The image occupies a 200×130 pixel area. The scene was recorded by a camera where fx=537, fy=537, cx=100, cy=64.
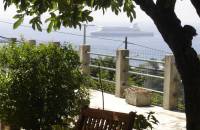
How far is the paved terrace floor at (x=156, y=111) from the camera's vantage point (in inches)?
423

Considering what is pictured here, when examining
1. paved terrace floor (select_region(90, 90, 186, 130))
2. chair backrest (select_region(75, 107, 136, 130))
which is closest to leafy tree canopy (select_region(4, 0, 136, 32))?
chair backrest (select_region(75, 107, 136, 130))

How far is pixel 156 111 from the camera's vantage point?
1257 cm

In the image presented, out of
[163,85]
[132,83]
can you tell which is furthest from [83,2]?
[132,83]

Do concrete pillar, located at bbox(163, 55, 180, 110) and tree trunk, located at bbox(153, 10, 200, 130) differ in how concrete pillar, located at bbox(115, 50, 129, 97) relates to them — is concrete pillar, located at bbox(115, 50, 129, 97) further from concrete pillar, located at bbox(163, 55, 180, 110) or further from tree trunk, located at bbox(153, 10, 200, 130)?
tree trunk, located at bbox(153, 10, 200, 130)

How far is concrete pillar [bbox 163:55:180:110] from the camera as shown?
12727mm

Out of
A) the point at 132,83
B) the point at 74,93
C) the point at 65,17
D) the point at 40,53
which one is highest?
Answer: the point at 65,17

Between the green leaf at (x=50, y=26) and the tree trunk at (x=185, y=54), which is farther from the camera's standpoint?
the green leaf at (x=50, y=26)

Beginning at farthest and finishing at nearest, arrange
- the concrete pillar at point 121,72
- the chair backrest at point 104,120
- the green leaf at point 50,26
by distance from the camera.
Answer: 1. the concrete pillar at point 121,72
2. the chair backrest at point 104,120
3. the green leaf at point 50,26

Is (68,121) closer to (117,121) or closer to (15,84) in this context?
(15,84)

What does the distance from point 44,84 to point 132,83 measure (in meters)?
8.24

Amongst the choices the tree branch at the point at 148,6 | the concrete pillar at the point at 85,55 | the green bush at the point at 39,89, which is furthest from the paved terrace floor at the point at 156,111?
the tree branch at the point at 148,6

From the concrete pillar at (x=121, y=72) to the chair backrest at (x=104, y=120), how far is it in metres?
8.90

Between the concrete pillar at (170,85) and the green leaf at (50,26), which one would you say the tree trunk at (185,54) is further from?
the concrete pillar at (170,85)

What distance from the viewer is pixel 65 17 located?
4.65 meters
